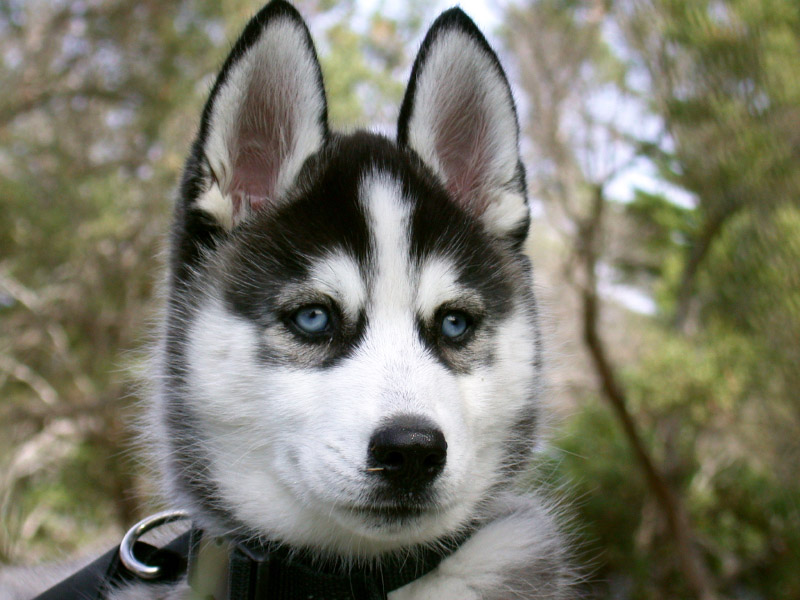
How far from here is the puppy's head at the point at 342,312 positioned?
5.91 feet

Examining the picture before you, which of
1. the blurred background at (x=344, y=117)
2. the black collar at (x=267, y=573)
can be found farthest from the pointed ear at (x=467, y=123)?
the blurred background at (x=344, y=117)

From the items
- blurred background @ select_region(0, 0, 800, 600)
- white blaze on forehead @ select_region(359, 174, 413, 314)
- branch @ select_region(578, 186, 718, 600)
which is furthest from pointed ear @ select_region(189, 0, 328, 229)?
branch @ select_region(578, 186, 718, 600)

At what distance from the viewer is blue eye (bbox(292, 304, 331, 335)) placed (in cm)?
198

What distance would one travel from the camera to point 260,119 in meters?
2.29

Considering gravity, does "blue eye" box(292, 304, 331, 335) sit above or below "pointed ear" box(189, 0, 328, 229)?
below

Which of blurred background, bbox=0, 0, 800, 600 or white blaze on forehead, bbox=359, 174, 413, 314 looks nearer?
white blaze on forehead, bbox=359, 174, 413, 314

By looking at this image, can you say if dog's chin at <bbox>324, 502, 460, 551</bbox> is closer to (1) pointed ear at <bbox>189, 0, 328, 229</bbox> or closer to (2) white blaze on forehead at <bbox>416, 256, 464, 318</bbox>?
(2) white blaze on forehead at <bbox>416, 256, 464, 318</bbox>

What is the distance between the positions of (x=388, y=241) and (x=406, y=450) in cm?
64

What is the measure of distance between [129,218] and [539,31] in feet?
20.2

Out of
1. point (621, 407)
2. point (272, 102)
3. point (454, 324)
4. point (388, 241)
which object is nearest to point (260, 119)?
point (272, 102)

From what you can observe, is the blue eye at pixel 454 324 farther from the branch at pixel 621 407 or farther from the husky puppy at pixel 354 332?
the branch at pixel 621 407

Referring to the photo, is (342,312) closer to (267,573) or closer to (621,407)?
(267,573)

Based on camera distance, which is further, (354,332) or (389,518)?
(354,332)

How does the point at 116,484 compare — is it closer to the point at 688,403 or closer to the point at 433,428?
the point at 688,403
